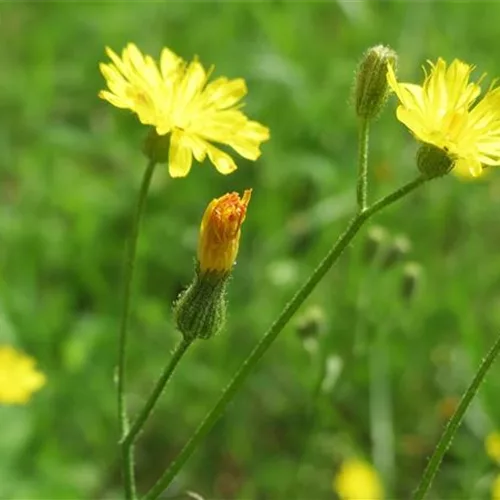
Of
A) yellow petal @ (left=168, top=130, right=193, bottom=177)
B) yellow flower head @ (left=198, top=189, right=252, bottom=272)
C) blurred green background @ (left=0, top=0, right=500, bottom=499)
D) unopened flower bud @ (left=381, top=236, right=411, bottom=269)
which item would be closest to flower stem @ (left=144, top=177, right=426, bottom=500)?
yellow flower head @ (left=198, top=189, right=252, bottom=272)

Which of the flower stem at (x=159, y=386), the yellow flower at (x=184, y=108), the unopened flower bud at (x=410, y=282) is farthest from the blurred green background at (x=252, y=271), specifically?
the flower stem at (x=159, y=386)

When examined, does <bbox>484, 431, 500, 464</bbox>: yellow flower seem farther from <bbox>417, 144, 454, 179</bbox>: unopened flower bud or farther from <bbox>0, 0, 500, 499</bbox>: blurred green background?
<bbox>417, 144, 454, 179</bbox>: unopened flower bud

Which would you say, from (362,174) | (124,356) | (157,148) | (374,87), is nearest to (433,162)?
(362,174)

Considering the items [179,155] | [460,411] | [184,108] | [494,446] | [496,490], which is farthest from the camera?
[494,446]

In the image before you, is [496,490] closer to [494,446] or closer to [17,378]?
[494,446]

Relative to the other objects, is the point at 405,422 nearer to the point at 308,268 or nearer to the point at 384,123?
the point at 308,268
